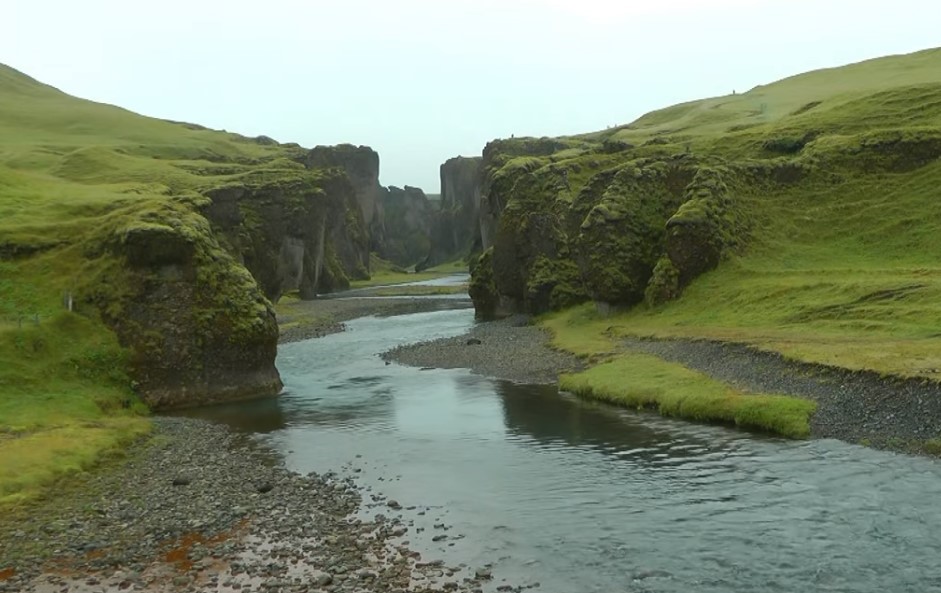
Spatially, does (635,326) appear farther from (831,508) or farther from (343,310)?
(343,310)

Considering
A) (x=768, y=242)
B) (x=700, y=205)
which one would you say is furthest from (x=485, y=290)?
(x=768, y=242)

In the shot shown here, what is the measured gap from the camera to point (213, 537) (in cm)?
2444

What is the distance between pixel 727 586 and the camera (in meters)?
19.2

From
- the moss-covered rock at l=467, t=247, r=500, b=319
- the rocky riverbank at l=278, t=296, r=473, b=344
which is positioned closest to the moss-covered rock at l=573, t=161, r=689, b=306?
the moss-covered rock at l=467, t=247, r=500, b=319

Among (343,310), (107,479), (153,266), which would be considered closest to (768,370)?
(107,479)

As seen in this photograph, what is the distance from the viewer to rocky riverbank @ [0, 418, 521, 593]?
816 inches

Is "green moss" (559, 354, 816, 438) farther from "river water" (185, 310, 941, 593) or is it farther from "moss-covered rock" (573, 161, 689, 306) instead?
"moss-covered rock" (573, 161, 689, 306)

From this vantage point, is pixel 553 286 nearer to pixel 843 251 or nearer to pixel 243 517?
pixel 843 251

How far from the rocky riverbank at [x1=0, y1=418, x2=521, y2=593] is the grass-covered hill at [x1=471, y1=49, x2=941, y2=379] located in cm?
2564

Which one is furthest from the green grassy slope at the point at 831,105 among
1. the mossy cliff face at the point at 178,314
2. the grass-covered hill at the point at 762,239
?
the mossy cliff face at the point at 178,314

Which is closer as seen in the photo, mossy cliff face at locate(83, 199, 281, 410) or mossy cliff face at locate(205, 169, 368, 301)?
mossy cliff face at locate(83, 199, 281, 410)

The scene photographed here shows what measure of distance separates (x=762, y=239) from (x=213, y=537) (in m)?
64.2

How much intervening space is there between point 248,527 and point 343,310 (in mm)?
90753

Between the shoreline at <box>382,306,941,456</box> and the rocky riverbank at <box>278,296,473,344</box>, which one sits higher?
the rocky riverbank at <box>278,296,473,344</box>
